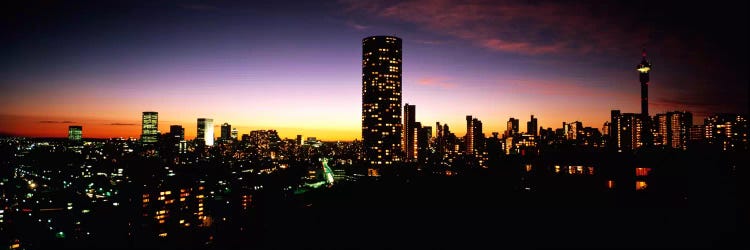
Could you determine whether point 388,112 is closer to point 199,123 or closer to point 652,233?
point 199,123

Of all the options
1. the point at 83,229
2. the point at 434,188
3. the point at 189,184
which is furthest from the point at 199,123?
the point at 434,188

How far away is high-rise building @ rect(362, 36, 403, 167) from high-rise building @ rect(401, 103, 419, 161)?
11.8 meters

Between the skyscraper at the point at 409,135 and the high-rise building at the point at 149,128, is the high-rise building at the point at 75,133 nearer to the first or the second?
the high-rise building at the point at 149,128

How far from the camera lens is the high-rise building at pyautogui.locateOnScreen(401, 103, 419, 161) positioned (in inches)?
4394

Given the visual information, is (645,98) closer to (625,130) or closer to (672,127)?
(625,130)

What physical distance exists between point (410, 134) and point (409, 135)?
22.6 inches

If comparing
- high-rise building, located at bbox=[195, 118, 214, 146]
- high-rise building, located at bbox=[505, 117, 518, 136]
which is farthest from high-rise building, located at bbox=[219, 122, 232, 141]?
high-rise building, located at bbox=[505, 117, 518, 136]

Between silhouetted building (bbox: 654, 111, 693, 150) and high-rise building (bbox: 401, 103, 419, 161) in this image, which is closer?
silhouetted building (bbox: 654, 111, 693, 150)

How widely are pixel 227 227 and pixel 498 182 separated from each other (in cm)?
1849

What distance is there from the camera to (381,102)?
322 ft

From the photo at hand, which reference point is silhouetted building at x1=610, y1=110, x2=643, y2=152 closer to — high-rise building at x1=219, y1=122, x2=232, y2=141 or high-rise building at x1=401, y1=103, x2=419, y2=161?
high-rise building at x1=401, y1=103, x2=419, y2=161

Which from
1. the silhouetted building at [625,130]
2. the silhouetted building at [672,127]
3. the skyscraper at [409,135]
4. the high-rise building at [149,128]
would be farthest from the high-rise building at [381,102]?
the silhouetted building at [672,127]

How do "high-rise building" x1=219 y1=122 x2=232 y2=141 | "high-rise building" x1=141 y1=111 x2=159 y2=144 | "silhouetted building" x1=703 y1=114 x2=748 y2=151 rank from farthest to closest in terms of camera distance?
"high-rise building" x1=219 y1=122 x2=232 y2=141
"high-rise building" x1=141 y1=111 x2=159 y2=144
"silhouetted building" x1=703 y1=114 x2=748 y2=151

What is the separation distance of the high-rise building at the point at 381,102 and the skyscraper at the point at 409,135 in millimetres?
12476
